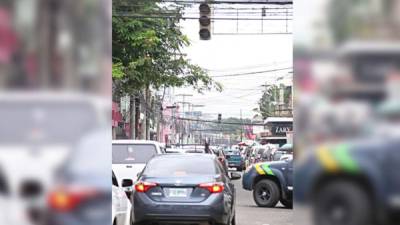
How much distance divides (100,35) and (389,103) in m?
0.84

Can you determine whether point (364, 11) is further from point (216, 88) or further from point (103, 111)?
point (216, 88)

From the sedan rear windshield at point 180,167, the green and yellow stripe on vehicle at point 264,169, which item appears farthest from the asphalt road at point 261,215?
the sedan rear windshield at point 180,167

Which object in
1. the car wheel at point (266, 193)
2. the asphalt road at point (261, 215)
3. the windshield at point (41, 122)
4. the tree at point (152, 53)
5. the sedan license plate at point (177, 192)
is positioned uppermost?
the tree at point (152, 53)

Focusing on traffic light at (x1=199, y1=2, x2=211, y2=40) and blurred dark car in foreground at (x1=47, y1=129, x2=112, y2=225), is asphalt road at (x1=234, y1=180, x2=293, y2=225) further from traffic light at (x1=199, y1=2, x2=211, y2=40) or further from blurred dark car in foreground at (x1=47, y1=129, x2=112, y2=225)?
blurred dark car in foreground at (x1=47, y1=129, x2=112, y2=225)

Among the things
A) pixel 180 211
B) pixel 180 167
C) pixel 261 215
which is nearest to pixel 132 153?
pixel 261 215

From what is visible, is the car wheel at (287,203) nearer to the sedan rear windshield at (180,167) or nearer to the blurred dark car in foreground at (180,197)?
the sedan rear windshield at (180,167)

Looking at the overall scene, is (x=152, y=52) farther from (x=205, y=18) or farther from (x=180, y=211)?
(x=180, y=211)

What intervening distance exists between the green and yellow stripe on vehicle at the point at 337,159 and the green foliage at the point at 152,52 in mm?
13772

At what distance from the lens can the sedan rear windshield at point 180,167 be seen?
25.6 ft

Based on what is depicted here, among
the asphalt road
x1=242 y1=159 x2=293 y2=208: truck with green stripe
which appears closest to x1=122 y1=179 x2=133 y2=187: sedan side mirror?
the asphalt road

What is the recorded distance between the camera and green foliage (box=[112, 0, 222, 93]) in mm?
17438

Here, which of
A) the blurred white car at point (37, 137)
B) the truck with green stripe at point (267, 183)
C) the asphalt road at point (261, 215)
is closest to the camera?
the blurred white car at point (37, 137)

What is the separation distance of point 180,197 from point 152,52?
12.5 meters

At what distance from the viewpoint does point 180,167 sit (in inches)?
310
